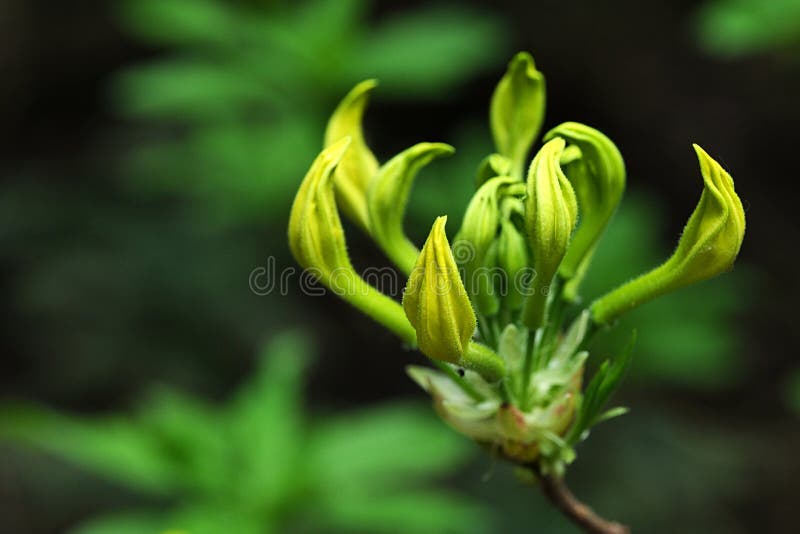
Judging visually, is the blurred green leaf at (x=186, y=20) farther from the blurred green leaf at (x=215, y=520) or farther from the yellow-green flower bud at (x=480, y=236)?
the yellow-green flower bud at (x=480, y=236)

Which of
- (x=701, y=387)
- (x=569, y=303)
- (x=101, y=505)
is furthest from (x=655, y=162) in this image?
(x=569, y=303)

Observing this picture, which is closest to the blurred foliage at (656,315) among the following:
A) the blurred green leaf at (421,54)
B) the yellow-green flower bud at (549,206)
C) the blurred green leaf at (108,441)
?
the blurred green leaf at (421,54)

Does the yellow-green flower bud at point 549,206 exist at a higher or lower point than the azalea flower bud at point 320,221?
lower

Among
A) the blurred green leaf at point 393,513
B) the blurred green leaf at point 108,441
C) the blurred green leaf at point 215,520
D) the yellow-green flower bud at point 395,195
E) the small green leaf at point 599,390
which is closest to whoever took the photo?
the small green leaf at point 599,390

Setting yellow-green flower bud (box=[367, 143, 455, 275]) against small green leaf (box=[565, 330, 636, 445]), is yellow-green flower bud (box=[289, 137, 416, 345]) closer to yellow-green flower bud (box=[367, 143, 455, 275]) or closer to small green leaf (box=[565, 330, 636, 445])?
yellow-green flower bud (box=[367, 143, 455, 275])

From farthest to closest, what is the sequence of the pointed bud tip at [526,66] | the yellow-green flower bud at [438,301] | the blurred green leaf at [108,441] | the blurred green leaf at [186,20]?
1. the blurred green leaf at [186,20]
2. the blurred green leaf at [108,441]
3. the pointed bud tip at [526,66]
4. the yellow-green flower bud at [438,301]

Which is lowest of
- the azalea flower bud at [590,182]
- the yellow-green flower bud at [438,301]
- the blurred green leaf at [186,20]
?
the yellow-green flower bud at [438,301]
